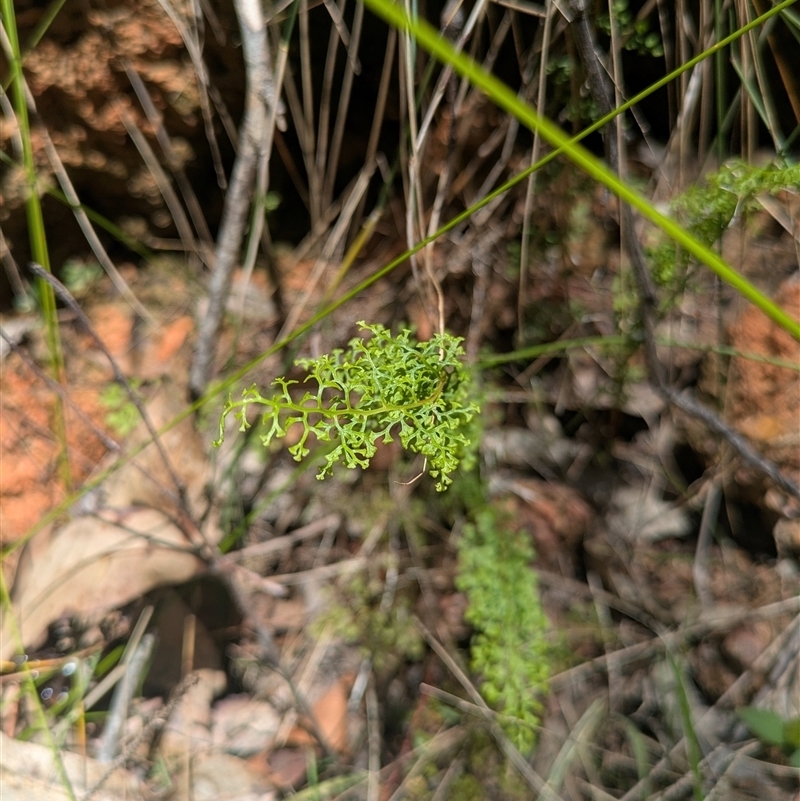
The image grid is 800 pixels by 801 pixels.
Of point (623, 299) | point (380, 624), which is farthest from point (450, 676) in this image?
point (623, 299)

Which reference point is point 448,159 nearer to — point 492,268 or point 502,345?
point 492,268

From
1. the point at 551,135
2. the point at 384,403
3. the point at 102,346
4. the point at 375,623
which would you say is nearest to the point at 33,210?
the point at 102,346

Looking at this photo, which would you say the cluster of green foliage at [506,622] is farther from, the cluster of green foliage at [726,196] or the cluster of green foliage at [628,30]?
the cluster of green foliage at [628,30]

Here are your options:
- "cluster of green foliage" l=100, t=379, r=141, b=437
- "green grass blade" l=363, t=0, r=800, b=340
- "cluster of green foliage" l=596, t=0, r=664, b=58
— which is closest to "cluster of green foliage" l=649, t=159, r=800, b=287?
"cluster of green foliage" l=596, t=0, r=664, b=58

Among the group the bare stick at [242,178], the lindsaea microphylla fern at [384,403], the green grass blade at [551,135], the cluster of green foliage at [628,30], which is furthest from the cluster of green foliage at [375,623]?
the cluster of green foliage at [628,30]

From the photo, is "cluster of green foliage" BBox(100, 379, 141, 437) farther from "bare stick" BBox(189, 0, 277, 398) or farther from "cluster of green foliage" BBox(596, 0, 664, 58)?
"cluster of green foliage" BBox(596, 0, 664, 58)

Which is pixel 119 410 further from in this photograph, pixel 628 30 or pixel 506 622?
pixel 628 30
